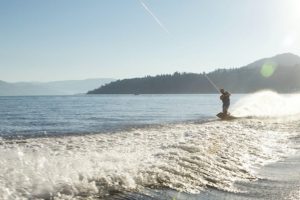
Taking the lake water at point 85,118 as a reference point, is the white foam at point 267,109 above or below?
above

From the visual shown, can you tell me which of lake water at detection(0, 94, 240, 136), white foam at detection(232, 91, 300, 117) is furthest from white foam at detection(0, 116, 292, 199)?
white foam at detection(232, 91, 300, 117)

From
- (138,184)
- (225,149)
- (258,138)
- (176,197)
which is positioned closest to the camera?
(176,197)

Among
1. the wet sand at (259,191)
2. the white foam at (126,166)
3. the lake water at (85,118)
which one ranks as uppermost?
the white foam at (126,166)

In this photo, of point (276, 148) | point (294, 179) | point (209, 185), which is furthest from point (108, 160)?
point (276, 148)

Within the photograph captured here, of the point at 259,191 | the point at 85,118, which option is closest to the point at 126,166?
the point at 259,191

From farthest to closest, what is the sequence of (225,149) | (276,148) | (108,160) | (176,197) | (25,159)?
(276,148)
(225,149)
(108,160)
(25,159)
(176,197)

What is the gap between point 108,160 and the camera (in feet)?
38.3

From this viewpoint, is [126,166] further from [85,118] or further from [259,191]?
[85,118]

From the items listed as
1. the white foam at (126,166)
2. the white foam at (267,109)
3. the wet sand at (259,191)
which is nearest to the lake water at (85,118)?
the white foam at (267,109)

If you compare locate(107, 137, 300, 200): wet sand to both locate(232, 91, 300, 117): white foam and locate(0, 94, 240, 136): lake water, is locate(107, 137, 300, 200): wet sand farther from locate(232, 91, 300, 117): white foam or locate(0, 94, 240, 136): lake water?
locate(232, 91, 300, 117): white foam

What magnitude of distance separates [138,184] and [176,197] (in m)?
1.15

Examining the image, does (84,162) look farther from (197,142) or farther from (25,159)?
(197,142)

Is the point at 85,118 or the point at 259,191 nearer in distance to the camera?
the point at 259,191

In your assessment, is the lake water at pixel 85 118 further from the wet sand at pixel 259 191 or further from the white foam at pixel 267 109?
the wet sand at pixel 259 191
